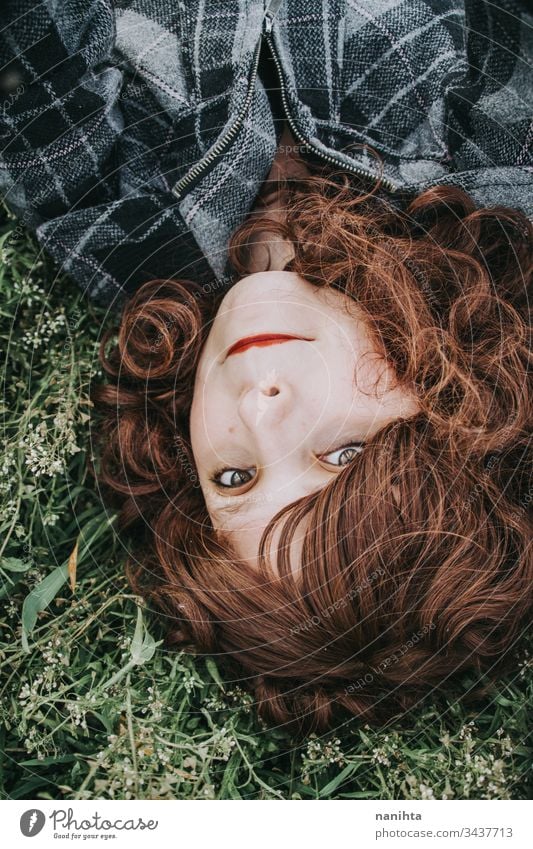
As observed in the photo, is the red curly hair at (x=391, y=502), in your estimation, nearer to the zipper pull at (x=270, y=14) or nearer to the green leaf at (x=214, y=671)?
the green leaf at (x=214, y=671)

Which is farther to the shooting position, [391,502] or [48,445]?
[48,445]

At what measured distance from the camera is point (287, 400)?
63 centimetres

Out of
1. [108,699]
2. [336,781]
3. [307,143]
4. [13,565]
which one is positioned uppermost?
[307,143]

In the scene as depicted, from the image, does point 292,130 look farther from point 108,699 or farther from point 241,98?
point 108,699

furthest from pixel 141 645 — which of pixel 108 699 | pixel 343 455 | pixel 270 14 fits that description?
pixel 270 14

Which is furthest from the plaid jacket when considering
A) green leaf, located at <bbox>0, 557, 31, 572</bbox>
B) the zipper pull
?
green leaf, located at <bbox>0, 557, 31, 572</bbox>

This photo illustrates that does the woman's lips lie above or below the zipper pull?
below

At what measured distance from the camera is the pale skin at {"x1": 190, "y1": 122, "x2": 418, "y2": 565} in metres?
0.63

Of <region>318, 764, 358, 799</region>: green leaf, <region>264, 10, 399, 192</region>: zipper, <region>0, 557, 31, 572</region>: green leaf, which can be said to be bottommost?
<region>318, 764, 358, 799</region>: green leaf

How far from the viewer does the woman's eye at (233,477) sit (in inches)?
25.7

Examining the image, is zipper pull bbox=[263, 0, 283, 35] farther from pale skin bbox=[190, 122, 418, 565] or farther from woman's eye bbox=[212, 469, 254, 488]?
woman's eye bbox=[212, 469, 254, 488]

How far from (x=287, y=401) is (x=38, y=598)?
0.34 meters

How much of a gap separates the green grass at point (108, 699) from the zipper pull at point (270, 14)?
33cm

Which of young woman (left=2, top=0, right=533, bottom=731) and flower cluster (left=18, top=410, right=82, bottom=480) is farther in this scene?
flower cluster (left=18, top=410, right=82, bottom=480)
